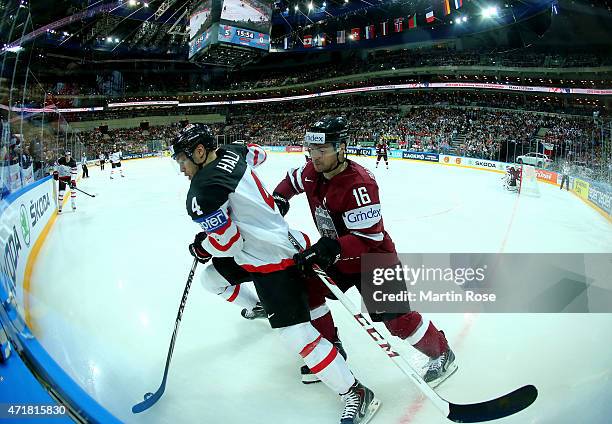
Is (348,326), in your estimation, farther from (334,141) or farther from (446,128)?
(446,128)

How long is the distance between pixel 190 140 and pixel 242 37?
39.3ft

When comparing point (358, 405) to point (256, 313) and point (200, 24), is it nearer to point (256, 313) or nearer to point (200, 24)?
point (256, 313)

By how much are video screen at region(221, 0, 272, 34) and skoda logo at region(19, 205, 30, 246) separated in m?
9.88

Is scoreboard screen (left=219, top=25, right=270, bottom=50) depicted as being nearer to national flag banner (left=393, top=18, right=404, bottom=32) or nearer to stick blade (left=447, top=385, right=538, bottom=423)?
national flag banner (left=393, top=18, right=404, bottom=32)

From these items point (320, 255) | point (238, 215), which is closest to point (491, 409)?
point (320, 255)

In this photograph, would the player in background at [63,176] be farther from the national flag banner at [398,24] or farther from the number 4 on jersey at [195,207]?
the national flag banner at [398,24]

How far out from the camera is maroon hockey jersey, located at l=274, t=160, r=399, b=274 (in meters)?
1.89

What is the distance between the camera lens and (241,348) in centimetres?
251

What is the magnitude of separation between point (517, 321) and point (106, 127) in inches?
906

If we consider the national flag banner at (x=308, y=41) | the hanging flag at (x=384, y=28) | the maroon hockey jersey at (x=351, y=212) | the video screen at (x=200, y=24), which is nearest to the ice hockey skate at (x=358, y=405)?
the maroon hockey jersey at (x=351, y=212)

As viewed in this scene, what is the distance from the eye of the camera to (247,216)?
70.1 inches

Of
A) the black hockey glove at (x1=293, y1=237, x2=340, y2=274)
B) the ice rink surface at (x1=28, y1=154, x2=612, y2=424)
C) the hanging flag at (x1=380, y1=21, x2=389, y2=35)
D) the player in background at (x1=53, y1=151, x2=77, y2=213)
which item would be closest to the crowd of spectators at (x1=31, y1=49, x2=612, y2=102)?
the hanging flag at (x1=380, y1=21, x2=389, y2=35)

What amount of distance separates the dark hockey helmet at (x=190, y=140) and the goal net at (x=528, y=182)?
9010 mm

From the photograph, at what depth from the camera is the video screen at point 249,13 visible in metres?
12.2
